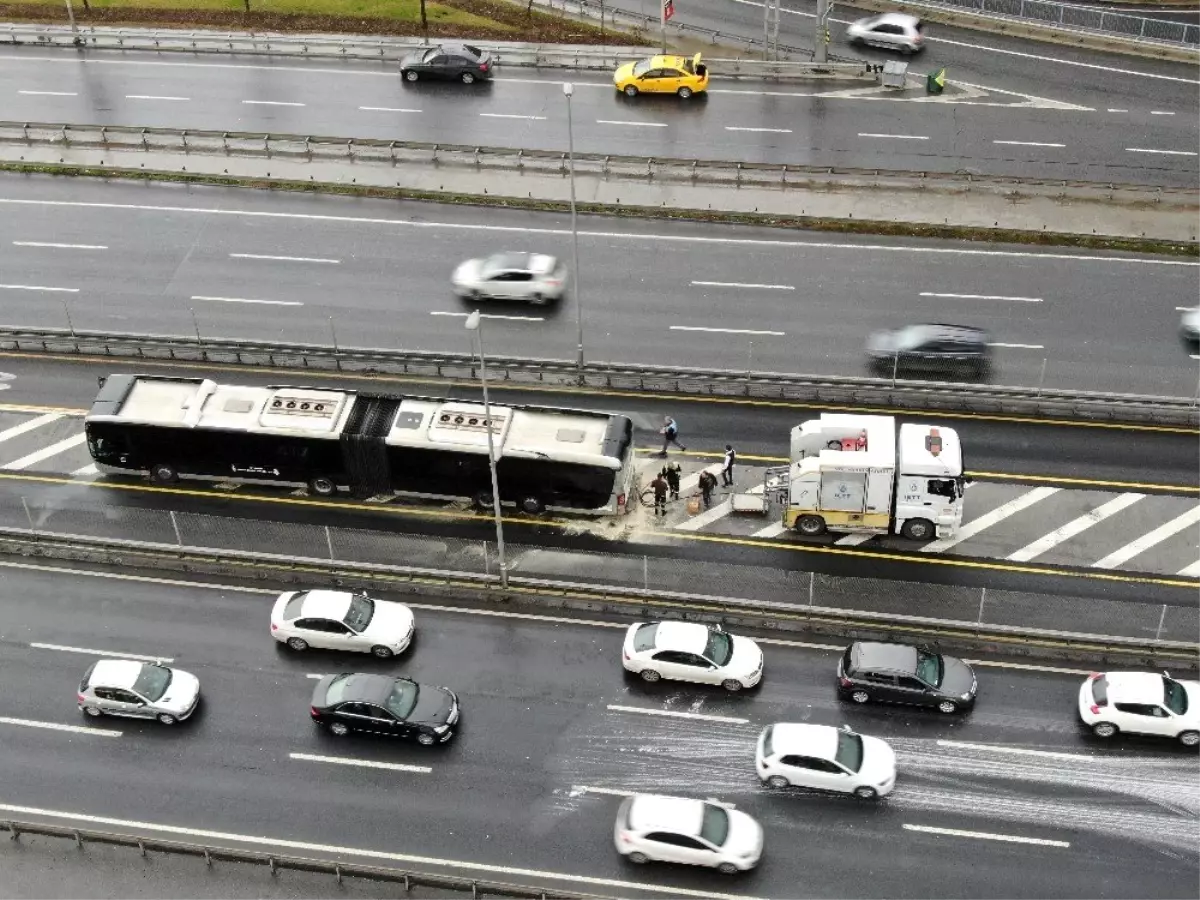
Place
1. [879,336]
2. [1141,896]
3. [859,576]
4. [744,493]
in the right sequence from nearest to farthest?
[1141,896] → [859,576] → [744,493] → [879,336]

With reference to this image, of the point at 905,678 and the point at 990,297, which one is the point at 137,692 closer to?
the point at 905,678

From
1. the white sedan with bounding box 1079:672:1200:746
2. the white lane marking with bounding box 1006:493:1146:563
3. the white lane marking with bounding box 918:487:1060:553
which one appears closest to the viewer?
the white sedan with bounding box 1079:672:1200:746

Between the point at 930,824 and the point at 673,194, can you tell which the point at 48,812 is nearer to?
the point at 930,824

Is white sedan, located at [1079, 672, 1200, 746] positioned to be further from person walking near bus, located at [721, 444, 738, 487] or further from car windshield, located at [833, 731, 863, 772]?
person walking near bus, located at [721, 444, 738, 487]

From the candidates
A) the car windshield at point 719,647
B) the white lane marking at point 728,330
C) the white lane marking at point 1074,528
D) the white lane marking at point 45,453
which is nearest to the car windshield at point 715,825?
the car windshield at point 719,647

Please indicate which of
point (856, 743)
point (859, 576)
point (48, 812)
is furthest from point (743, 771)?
point (48, 812)

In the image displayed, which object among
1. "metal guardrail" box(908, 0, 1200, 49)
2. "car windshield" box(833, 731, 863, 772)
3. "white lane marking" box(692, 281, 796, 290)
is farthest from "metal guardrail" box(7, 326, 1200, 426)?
"metal guardrail" box(908, 0, 1200, 49)
